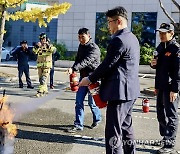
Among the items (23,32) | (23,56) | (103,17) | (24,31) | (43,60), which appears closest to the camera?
(43,60)

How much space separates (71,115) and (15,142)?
242 centimetres

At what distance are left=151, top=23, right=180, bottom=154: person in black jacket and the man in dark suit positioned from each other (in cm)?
98

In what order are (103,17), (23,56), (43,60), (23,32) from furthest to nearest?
(23,32), (103,17), (23,56), (43,60)

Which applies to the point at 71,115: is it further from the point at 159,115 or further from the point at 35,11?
the point at 35,11

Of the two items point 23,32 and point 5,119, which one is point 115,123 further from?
point 23,32

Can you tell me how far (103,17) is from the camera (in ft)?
80.1

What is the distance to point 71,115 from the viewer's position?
7688 mm

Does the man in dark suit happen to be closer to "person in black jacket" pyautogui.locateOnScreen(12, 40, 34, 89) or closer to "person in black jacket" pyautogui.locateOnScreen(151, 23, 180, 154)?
"person in black jacket" pyautogui.locateOnScreen(151, 23, 180, 154)

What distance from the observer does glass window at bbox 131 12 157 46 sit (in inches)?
923

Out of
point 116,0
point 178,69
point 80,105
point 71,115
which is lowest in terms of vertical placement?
point 71,115

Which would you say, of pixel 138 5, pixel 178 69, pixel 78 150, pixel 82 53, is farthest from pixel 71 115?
pixel 138 5

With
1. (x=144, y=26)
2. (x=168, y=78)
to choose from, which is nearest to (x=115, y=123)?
(x=168, y=78)

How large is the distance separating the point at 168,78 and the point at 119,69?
136 centimetres

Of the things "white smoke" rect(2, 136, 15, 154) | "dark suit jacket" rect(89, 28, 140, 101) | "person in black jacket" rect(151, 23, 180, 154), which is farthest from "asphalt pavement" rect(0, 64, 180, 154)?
"dark suit jacket" rect(89, 28, 140, 101)
